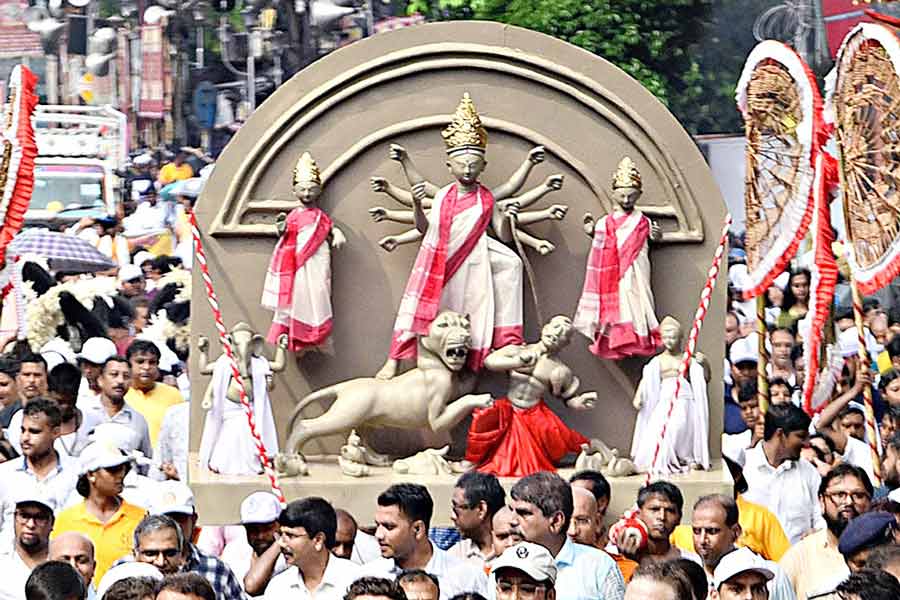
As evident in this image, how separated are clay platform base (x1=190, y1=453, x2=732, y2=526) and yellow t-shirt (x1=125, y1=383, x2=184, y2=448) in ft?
2.58

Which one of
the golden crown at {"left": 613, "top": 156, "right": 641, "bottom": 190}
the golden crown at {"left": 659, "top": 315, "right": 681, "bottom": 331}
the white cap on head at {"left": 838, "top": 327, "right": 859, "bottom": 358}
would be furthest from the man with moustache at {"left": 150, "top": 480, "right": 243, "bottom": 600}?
the white cap on head at {"left": 838, "top": 327, "right": 859, "bottom": 358}

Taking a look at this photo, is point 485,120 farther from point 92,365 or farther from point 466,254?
point 92,365

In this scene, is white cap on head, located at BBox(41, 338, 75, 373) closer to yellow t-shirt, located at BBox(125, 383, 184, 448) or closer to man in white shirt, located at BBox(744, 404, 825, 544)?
yellow t-shirt, located at BBox(125, 383, 184, 448)

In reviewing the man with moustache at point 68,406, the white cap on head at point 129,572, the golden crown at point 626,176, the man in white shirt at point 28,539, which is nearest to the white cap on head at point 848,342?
the golden crown at point 626,176

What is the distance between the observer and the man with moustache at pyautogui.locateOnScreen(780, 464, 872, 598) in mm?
10281

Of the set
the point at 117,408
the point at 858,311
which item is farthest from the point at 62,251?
the point at 858,311

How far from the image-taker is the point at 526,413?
14.0m

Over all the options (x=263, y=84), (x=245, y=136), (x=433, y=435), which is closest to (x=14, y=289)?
(x=245, y=136)

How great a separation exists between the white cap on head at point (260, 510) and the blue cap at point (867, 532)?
2797 millimetres

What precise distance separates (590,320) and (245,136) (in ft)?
8.32

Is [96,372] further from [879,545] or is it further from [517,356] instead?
[879,545]

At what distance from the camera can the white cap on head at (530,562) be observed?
826 cm

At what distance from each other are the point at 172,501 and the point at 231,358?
11.7 feet

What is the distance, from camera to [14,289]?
14727 mm
